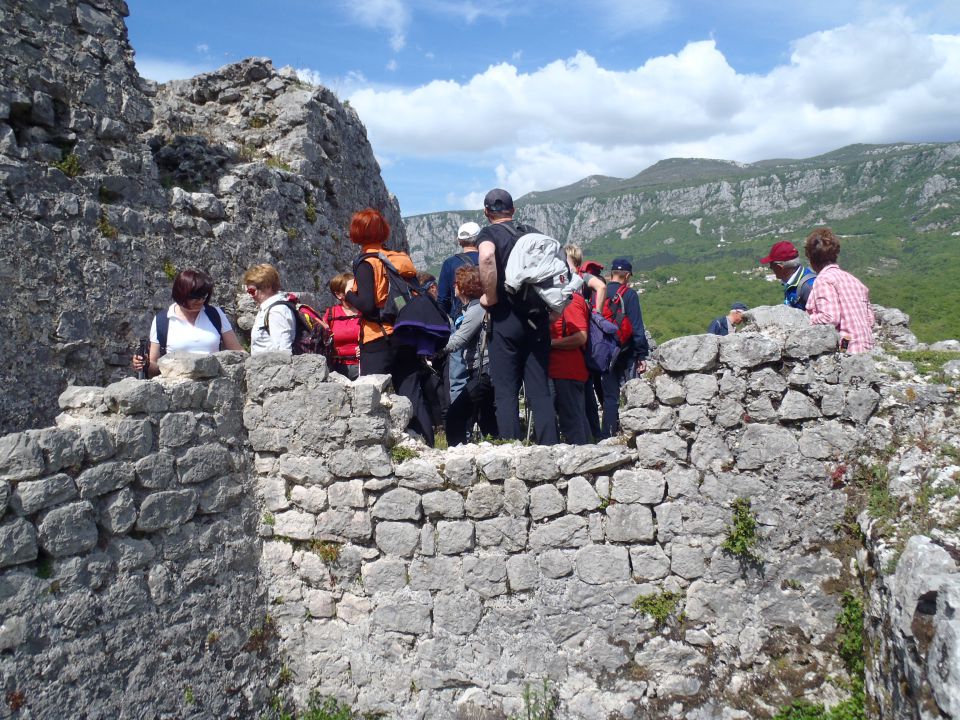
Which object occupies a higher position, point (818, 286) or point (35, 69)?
point (35, 69)

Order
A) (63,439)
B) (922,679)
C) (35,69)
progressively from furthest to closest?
(35,69), (63,439), (922,679)

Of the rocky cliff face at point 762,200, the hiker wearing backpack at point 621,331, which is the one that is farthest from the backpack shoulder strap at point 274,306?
the rocky cliff face at point 762,200

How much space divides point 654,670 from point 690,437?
1630 millimetres

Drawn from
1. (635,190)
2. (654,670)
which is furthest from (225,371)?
(635,190)

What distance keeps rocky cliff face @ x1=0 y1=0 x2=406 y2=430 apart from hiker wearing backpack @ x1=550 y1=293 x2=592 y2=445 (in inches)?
145

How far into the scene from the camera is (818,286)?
507cm

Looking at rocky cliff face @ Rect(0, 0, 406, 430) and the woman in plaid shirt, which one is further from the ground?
rocky cliff face @ Rect(0, 0, 406, 430)

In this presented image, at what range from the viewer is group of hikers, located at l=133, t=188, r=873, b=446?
5.23 meters

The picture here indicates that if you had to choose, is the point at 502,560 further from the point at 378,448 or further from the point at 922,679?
the point at 922,679

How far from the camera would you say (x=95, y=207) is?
586 cm

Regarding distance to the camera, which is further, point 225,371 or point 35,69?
point 35,69

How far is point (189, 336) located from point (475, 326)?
229 centimetres

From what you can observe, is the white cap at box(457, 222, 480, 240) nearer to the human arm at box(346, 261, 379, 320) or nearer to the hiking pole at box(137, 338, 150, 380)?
the human arm at box(346, 261, 379, 320)

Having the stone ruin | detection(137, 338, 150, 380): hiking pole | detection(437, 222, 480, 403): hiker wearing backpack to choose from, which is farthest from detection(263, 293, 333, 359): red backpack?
detection(437, 222, 480, 403): hiker wearing backpack
